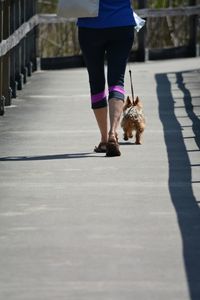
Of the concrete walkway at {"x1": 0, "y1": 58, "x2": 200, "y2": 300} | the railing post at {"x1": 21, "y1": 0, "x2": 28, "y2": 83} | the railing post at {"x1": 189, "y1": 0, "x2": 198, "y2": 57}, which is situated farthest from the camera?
the railing post at {"x1": 189, "y1": 0, "x2": 198, "y2": 57}

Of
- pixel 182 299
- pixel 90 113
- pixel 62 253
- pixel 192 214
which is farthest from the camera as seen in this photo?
pixel 90 113

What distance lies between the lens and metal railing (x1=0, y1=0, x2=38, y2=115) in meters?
14.9

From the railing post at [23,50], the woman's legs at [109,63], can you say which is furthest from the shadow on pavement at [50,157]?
the railing post at [23,50]

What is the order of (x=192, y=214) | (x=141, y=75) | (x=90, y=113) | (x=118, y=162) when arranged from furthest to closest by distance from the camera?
(x=141, y=75) < (x=90, y=113) < (x=118, y=162) < (x=192, y=214)

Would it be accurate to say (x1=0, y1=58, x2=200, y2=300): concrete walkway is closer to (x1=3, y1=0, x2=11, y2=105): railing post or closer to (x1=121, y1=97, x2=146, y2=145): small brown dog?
(x1=121, y1=97, x2=146, y2=145): small brown dog

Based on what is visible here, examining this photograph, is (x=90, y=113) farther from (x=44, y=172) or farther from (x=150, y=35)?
(x=150, y=35)

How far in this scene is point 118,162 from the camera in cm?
1061

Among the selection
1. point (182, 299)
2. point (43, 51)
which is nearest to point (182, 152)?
point (182, 299)

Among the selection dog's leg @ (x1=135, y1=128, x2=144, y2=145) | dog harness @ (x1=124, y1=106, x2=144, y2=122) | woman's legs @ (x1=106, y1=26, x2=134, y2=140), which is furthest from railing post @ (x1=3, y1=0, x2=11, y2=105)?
woman's legs @ (x1=106, y1=26, x2=134, y2=140)

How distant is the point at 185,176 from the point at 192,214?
5.33ft

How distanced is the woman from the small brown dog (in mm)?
518

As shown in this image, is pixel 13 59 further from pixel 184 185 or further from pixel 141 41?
pixel 184 185

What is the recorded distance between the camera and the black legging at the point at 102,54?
1105 cm

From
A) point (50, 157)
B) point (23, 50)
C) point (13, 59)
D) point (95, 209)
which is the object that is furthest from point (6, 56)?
point (95, 209)
